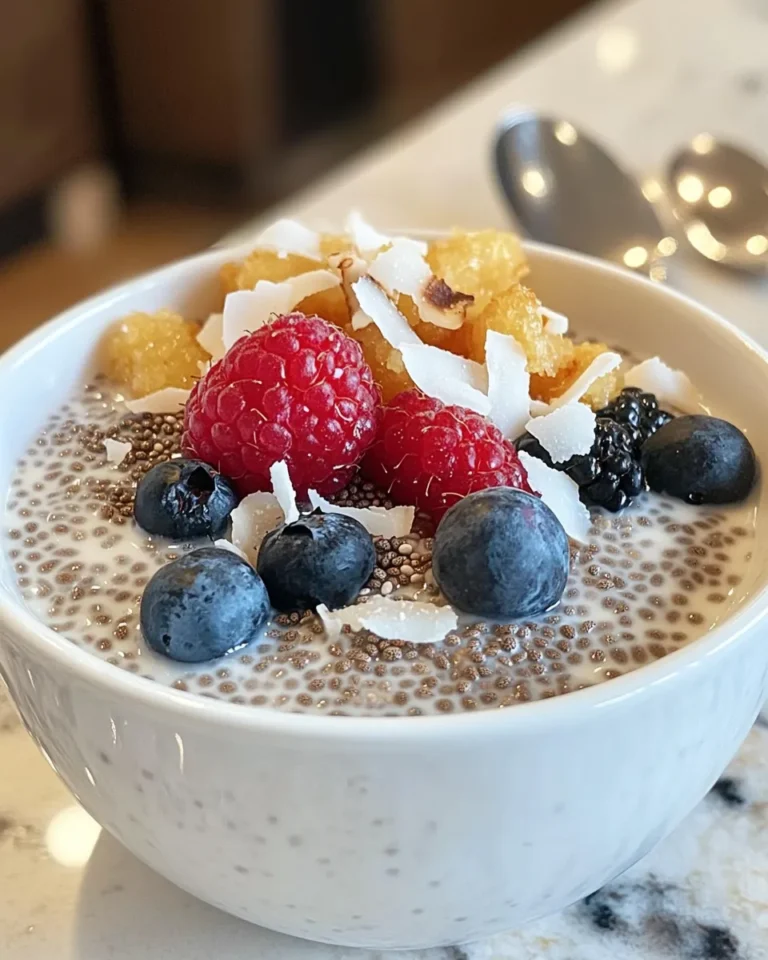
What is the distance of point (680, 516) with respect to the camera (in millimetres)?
700

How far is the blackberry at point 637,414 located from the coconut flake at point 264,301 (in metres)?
0.21

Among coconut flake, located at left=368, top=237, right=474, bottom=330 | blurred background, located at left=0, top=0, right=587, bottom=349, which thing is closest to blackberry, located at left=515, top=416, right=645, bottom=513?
coconut flake, located at left=368, top=237, right=474, bottom=330

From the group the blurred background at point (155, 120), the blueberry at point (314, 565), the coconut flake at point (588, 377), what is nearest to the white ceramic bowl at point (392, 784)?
the blueberry at point (314, 565)

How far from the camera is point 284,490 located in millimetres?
654

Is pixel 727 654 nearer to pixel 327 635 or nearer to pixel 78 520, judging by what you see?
pixel 327 635

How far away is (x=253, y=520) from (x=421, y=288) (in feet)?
0.68

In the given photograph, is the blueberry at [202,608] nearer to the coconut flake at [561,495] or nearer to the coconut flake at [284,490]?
the coconut flake at [284,490]

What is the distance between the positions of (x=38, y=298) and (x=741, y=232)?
1.92 metres

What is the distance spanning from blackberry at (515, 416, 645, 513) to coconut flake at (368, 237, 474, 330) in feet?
0.36

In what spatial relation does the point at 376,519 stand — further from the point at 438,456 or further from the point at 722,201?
the point at 722,201

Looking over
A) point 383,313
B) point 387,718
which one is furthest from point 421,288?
point 387,718

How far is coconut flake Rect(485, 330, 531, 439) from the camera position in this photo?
73 centimetres

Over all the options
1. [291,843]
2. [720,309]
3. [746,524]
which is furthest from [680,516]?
[720,309]

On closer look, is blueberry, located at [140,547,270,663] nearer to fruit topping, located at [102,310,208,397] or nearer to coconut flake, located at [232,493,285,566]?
coconut flake, located at [232,493,285,566]
